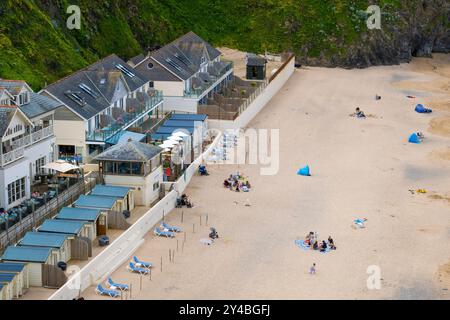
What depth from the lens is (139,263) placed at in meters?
43.9

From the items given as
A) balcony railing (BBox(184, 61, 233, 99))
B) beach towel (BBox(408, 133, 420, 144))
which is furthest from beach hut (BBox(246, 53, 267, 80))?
beach towel (BBox(408, 133, 420, 144))

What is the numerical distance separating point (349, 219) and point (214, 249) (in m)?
8.94

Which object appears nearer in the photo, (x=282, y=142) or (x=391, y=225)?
(x=391, y=225)

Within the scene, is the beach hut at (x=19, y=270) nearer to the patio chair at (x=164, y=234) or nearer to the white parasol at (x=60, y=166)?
the patio chair at (x=164, y=234)

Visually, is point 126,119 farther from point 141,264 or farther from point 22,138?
point 141,264

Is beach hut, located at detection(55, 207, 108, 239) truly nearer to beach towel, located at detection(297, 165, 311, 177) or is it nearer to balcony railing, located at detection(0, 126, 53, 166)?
balcony railing, located at detection(0, 126, 53, 166)

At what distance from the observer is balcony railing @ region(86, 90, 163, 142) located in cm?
5703

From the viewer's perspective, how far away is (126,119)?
2418 inches

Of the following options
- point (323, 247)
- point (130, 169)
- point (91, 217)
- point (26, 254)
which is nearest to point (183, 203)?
point (130, 169)

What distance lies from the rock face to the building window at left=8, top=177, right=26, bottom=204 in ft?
182

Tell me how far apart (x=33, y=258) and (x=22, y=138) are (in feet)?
31.4

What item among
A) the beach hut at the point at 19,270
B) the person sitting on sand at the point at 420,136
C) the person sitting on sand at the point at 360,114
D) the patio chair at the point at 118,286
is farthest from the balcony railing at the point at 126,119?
the person sitting on sand at the point at 420,136
